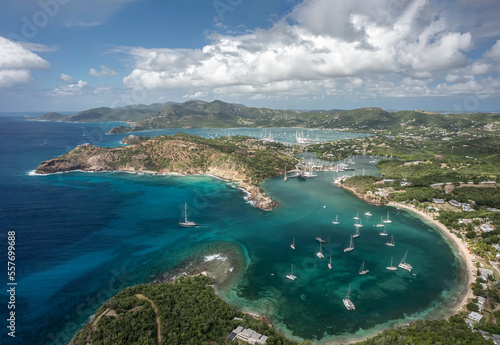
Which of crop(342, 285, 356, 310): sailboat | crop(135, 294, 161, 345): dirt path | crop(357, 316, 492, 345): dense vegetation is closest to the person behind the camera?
crop(357, 316, 492, 345): dense vegetation

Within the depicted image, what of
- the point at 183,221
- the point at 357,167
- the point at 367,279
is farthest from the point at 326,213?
the point at 357,167

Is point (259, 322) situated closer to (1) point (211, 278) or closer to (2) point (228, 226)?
(1) point (211, 278)

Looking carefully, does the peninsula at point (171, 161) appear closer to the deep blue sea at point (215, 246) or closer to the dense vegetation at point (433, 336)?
the deep blue sea at point (215, 246)

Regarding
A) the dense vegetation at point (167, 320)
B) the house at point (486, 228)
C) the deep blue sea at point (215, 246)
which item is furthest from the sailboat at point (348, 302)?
the house at point (486, 228)

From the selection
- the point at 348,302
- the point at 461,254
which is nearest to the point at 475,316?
the point at 348,302

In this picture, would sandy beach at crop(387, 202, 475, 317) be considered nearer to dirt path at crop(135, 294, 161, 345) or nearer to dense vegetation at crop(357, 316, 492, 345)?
dense vegetation at crop(357, 316, 492, 345)

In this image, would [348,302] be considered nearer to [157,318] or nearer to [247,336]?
[247,336]

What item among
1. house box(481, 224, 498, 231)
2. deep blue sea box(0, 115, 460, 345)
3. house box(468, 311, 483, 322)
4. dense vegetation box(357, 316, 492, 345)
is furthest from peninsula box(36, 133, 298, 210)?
dense vegetation box(357, 316, 492, 345)
